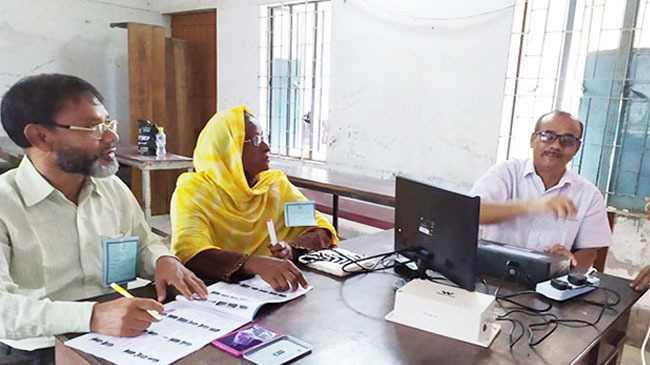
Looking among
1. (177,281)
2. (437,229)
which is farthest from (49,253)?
(437,229)

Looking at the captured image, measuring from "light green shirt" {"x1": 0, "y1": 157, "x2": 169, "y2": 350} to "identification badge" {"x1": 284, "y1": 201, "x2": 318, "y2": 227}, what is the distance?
523 mm

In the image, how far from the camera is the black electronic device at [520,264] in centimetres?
141

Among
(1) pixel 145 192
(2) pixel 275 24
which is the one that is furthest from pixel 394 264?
(2) pixel 275 24

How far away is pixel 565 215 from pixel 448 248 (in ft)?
2.39

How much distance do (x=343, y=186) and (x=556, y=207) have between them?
1419 mm

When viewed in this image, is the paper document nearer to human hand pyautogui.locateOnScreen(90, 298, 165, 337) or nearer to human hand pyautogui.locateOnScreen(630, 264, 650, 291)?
human hand pyautogui.locateOnScreen(90, 298, 165, 337)

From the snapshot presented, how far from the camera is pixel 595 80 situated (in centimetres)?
266

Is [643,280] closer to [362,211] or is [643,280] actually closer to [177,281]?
[177,281]

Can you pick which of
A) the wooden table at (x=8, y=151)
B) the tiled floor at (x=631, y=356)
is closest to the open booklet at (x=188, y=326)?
the tiled floor at (x=631, y=356)

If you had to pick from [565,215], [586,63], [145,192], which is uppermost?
[586,63]

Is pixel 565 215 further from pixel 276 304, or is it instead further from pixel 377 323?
pixel 276 304

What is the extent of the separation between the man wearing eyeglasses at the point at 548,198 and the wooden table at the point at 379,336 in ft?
1.42

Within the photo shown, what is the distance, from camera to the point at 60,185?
4.32ft

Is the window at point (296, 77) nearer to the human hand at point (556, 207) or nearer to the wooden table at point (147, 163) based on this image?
the wooden table at point (147, 163)
